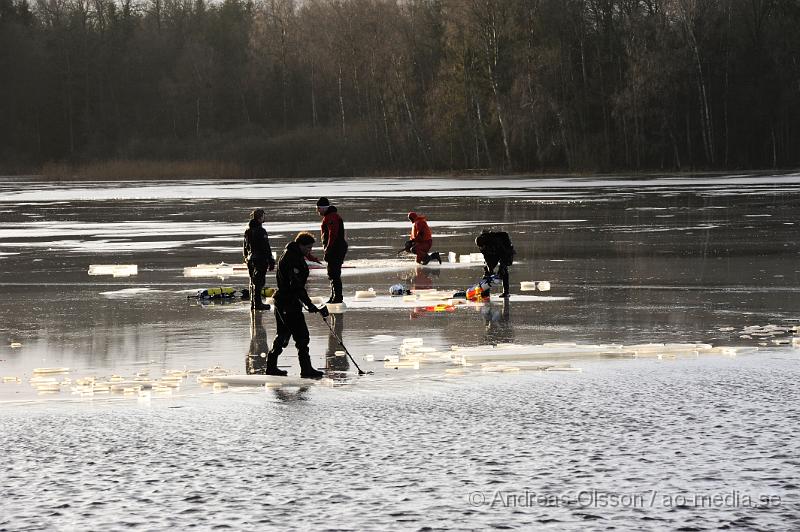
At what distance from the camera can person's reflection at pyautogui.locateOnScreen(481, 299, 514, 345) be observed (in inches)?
579

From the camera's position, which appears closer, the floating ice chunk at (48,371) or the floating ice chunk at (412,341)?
the floating ice chunk at (48,371)

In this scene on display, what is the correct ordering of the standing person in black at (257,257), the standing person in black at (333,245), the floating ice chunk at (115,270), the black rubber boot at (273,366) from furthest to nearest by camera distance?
1. the floating ice chunk at (115,270)
2. the standing person in black at (333,245)
3. the standing person in black at (257,257)
4. the black rubber boot at (273,366)

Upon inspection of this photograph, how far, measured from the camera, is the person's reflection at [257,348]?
12.8m

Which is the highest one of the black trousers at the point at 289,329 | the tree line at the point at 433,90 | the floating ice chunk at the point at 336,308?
the tree line at the point at 433,90

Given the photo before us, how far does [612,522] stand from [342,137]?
89.4 meters

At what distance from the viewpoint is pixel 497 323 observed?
16.1 metres

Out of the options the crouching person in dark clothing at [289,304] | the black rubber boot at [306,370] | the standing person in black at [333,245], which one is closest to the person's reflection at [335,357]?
the crouching person in dark clothing at [289,304]

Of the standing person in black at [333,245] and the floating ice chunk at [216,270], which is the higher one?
the standing person in black at [333,245]

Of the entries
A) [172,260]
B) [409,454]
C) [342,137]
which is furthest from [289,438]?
[342,137]

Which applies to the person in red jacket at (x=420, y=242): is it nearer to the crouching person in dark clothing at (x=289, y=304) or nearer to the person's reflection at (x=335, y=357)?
the person's reflection at (x=335, y=357)

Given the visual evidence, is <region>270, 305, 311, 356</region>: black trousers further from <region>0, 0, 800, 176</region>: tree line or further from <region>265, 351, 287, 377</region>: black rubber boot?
<region>0, 0, 800, 176</region>: tree line

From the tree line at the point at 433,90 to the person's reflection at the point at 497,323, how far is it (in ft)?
212

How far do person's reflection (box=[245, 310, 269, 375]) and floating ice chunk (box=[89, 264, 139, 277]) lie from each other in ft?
21.8

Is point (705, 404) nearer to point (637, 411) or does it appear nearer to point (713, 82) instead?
point (637, 411)
